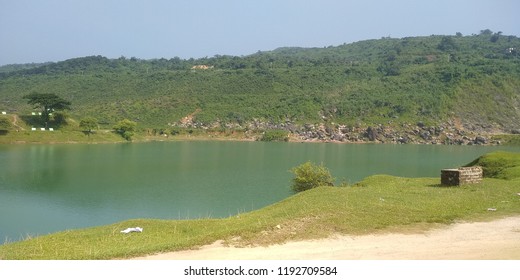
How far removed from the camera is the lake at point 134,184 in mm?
25875

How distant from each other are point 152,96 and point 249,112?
26.8 meters

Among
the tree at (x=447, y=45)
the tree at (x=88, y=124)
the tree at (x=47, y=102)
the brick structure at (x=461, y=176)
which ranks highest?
the tree at (x=447, y=45)

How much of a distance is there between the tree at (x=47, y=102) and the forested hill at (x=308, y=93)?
8340 mm

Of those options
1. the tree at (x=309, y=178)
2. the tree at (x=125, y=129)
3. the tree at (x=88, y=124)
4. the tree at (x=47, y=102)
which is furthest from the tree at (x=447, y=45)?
the tree at (x=309, y=178)

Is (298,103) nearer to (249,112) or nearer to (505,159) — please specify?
(249,112)

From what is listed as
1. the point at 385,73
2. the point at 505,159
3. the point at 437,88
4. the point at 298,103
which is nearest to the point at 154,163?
the point at 505,159

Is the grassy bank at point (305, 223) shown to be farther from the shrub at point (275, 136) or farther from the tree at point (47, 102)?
the shrub at point (275, 136)

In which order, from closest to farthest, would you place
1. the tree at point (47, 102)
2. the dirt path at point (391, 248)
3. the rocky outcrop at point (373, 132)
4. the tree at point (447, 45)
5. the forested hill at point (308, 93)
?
the dirt path at point (391, 248) → the tree at point (47, 102) → the rocky outcrop at point (373, 132) → the forested hill at point (308, 93) → the tree at point (447, 45)

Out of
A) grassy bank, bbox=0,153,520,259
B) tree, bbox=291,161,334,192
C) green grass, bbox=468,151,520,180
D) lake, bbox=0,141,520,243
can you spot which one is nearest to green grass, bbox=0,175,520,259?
grassy bank, bbox=0,153,520,259

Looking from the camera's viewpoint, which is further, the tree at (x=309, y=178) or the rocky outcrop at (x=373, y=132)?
the rocky outcrop at (x=373, y=132)

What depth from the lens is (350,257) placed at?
10336 mm

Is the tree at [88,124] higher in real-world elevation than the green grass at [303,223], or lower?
higher

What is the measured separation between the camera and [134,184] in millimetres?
37625

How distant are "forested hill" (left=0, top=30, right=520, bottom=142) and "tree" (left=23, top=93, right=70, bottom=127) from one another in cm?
834
